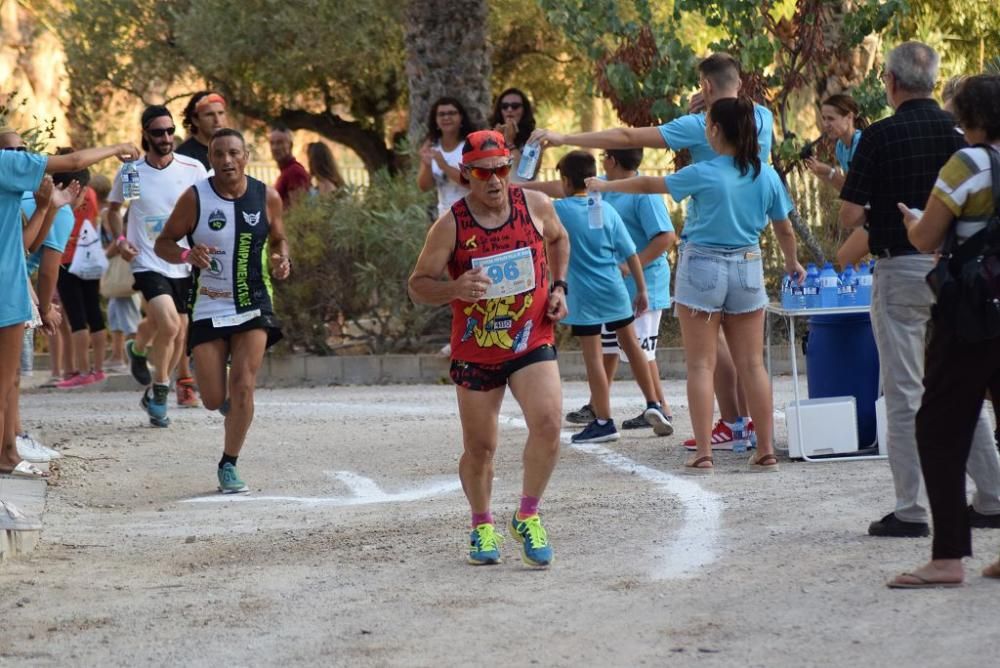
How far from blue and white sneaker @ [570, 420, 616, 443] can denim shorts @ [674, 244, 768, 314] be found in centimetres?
183

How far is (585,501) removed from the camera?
8.57 metres

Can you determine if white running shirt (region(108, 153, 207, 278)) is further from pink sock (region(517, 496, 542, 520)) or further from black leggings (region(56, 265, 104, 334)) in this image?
pink sock (region(517, 496, 542, 520))

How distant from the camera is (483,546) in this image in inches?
284

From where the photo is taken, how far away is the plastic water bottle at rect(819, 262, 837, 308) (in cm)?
940

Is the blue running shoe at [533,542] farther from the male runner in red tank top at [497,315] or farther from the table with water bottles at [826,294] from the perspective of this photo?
the table with water bottles at [826,294]

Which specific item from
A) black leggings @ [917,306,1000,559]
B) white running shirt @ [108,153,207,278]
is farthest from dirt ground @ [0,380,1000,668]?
white running shirt @ [108,153,207,278]

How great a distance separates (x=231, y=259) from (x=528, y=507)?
10.2 feet

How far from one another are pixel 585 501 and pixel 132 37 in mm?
17867

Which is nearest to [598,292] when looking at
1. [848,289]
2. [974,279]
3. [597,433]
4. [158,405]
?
[597,433]

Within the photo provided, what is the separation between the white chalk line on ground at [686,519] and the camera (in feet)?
22.5

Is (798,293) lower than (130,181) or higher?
lower

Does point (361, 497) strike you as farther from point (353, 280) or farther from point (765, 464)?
point (353, 280)

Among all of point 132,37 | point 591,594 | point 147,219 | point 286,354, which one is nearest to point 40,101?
point 132,37

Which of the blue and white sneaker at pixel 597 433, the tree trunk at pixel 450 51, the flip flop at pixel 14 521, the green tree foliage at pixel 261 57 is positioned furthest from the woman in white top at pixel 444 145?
the green tree foliage at pixel 261 57
